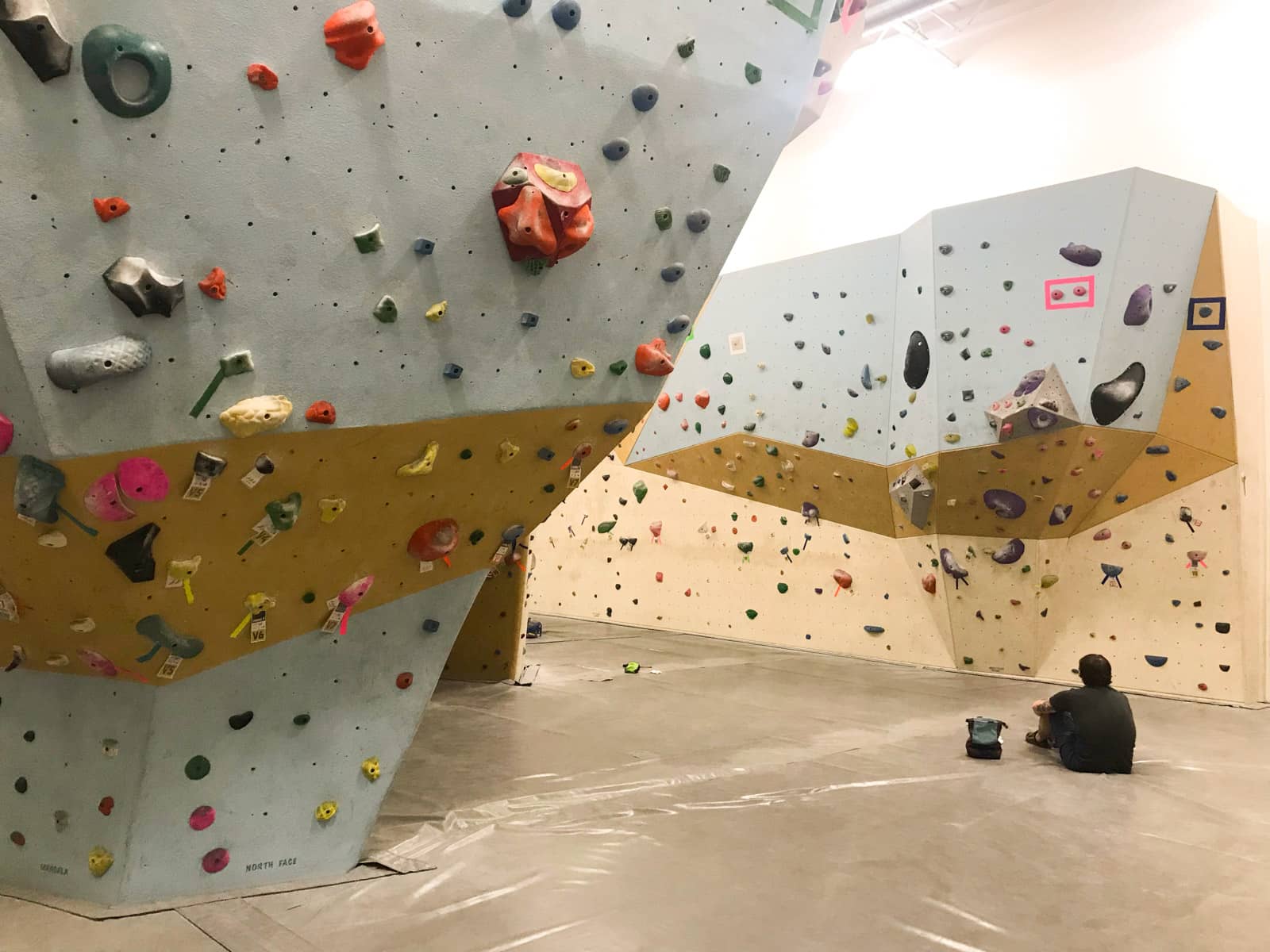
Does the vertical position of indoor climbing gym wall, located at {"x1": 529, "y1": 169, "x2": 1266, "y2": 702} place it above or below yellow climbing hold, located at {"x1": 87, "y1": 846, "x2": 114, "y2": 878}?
above

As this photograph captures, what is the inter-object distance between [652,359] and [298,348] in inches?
45.0

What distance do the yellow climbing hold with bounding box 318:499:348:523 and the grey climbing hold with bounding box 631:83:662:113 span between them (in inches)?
54.4

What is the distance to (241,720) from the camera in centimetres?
263

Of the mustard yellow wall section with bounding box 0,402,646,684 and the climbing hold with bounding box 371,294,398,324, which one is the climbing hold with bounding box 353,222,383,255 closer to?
the climbing hold with bounding box 371,294,398,324

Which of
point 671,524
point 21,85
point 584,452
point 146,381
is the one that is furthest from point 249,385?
point 671,524

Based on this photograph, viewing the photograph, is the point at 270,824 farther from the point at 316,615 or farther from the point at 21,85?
the point at 21,85

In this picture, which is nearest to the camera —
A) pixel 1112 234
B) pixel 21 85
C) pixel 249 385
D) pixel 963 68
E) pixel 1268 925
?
pixel 21 85

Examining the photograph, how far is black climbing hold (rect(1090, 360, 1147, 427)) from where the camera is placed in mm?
5387

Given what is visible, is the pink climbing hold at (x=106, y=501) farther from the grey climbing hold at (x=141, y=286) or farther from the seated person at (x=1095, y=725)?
the seated person at (x=1095, y=725)

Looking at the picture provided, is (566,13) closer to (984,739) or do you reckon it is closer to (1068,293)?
(984,739)

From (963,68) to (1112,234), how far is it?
3124 millimetres

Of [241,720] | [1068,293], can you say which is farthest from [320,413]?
[1068,293]

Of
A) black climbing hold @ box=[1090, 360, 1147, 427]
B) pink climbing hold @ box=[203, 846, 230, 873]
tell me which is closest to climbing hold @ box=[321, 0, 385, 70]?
pink climbing hold @ box=[203, 846, 230, 873]

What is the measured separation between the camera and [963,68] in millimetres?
7727
